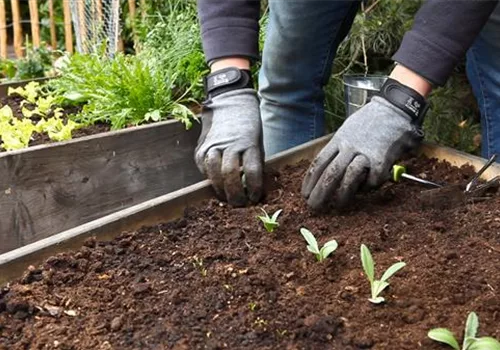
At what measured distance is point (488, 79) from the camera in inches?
85.0

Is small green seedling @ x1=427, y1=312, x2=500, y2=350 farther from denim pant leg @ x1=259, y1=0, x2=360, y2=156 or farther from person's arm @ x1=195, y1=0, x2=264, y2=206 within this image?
denim pant leg @ x1=259, y1=0, x2=360, y2=156

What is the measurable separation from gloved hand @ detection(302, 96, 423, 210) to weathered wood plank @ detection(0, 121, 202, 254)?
84cm

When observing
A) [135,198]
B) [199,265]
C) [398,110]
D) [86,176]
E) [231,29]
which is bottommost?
[135,198]

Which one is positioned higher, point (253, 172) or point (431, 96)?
point (253, 172)

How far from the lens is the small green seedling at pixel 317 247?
4.36 feet

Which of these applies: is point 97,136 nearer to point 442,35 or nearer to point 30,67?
point 442,35

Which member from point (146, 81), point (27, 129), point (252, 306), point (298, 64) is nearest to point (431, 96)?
point (298, 64)

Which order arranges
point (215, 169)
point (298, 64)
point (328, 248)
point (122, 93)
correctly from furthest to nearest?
point (122, 93) < point (298, 64) < point (215, 169) < point (328, 248)

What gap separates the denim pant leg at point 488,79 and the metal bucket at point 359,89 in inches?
11.6

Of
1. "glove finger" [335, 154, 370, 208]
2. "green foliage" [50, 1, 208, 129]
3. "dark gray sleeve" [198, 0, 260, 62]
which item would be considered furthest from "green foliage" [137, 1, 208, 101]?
"glove finger" [335, 154, 370, 208]

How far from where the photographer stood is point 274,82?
2.32 metres

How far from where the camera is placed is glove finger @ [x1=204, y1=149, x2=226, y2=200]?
1671mm

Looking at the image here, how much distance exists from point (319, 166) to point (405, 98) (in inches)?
10.4

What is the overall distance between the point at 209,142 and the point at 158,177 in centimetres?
70
